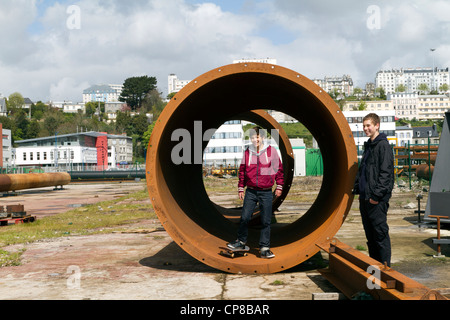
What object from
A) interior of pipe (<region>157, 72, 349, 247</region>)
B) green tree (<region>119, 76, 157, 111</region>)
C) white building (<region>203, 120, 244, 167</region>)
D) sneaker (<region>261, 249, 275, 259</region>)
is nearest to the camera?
sneaker (<region>261, 249, 275, 259</region>)

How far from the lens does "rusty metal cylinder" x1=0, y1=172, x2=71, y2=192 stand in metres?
23.6

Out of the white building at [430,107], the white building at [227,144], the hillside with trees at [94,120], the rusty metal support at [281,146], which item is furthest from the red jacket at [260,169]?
the white building at [430,107]

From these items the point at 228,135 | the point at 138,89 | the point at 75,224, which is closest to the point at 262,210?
the point at 75,224

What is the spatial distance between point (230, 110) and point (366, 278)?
6.33 meters

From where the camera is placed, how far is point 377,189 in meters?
5.25

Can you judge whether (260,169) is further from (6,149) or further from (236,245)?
(6,149)

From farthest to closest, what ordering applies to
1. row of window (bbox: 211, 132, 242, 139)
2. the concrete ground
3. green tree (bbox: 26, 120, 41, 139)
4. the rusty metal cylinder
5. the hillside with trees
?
the hillside with trees
green tree (bbox: 26, 120, 41, 139)
row of window (bbox: 211, 132, 242, 139)
the rusty metal cylinder
the concrete ground

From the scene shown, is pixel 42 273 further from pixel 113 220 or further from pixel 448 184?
pixel 448 184

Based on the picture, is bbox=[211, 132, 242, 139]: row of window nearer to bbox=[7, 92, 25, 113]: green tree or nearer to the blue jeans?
the blue jeans

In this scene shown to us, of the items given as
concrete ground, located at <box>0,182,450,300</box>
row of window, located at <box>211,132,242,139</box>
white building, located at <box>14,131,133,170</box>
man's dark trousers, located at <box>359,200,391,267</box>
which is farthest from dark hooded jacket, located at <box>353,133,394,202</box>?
white building, located at <box>14,131,133,170</box>

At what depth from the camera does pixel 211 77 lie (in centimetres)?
602

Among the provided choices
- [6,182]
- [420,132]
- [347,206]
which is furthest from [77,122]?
[347,206]

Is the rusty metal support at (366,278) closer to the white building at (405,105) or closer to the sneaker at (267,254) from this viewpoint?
the sneaker at (267,254)

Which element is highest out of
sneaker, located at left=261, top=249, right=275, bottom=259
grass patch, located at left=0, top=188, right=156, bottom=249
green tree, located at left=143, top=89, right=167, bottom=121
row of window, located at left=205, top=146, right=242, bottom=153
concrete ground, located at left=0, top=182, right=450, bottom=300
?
green tree, located at left=143, top=89, right=167, bottom=121
